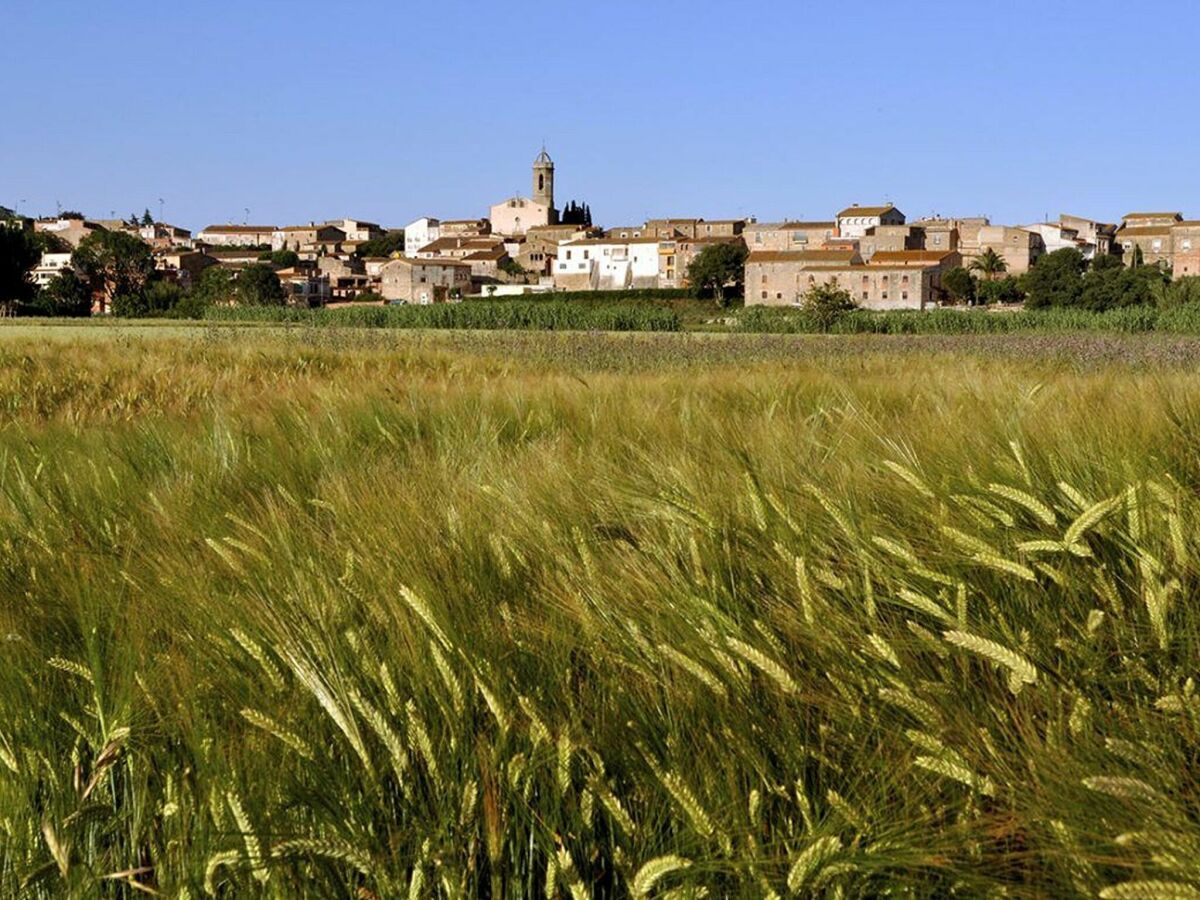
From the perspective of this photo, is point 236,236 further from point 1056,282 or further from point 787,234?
point 1056,282

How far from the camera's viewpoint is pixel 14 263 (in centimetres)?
5991

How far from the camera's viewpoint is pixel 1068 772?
99cm

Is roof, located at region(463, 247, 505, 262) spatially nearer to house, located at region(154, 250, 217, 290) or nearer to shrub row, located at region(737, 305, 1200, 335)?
→ house, located at region(154, 250, 217, 290)

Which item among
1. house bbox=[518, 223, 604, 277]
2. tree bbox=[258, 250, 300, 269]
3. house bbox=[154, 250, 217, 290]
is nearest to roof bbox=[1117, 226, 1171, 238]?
house bbox=[518, 223, 604, 277]

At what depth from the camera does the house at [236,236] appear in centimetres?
14925

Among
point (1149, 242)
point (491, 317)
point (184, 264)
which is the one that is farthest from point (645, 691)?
point (1149, 242)

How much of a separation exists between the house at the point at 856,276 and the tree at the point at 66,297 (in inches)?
1803

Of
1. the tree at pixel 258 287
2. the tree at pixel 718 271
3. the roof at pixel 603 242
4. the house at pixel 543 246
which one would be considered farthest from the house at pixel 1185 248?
the tree at pixel 258 287

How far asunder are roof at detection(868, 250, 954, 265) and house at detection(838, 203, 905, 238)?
19.1m

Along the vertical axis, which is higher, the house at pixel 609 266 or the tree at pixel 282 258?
the tree at pixel 282 258

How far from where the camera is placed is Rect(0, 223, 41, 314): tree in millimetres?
59125

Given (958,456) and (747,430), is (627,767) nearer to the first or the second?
(958,456)

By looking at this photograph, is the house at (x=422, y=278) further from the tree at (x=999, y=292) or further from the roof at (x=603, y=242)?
the tree at (x=999, y=292)

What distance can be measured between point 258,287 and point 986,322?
183 feet
